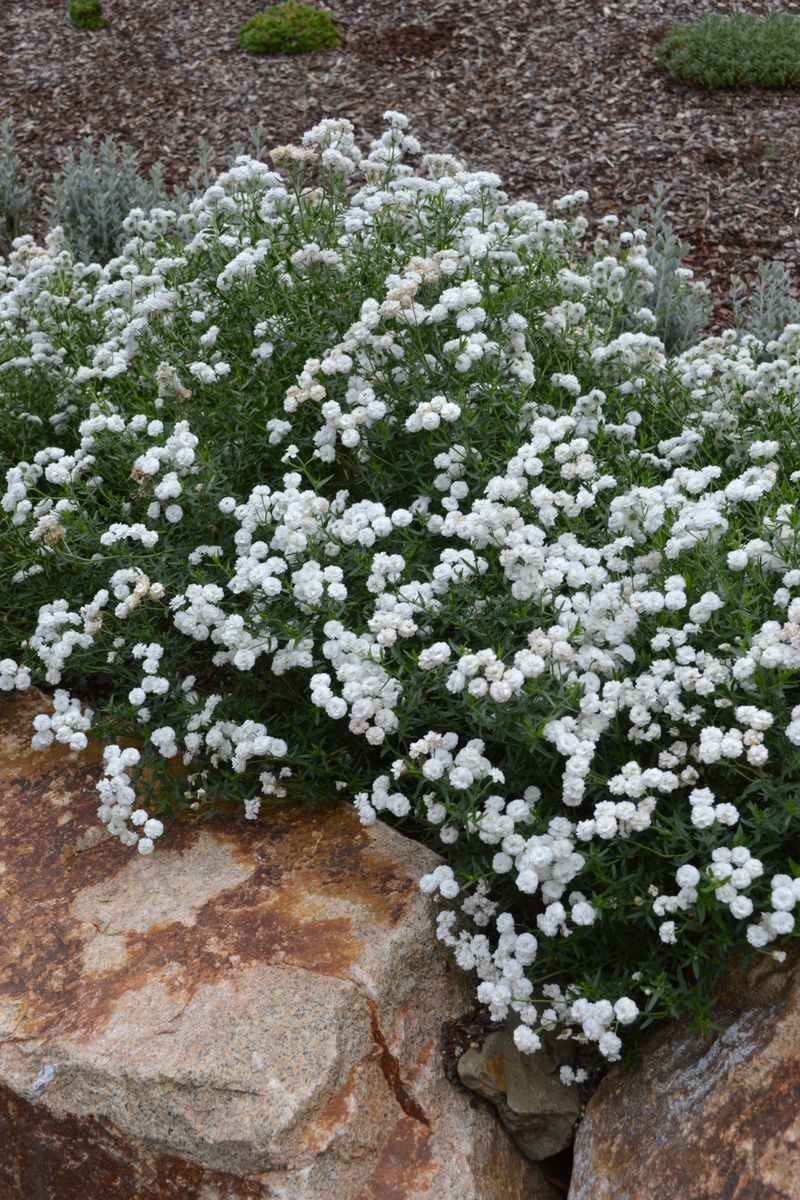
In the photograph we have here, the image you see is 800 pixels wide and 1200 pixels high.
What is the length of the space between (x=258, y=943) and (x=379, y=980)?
419mm

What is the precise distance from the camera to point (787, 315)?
6.85 metres

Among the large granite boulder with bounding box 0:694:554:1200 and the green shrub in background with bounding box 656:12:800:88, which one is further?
the green shrub in background with bounding box 656:12:800:88

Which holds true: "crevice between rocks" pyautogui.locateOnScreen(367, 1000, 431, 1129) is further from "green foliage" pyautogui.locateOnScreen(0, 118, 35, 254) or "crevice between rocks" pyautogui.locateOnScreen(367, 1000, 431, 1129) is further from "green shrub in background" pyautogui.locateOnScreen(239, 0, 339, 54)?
"green shrub in background" pyautogui.locateOnScreen(239, 0, 339, 54)

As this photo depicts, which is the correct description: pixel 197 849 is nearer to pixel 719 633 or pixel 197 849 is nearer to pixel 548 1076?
pixel 548 1076

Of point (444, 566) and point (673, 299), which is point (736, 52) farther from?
point (444, 566)

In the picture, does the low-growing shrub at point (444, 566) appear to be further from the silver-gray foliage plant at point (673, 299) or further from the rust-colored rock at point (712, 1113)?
the silver-gray foliage plant at point (673, 299)

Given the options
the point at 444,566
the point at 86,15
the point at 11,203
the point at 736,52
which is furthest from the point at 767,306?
the point at 86,15

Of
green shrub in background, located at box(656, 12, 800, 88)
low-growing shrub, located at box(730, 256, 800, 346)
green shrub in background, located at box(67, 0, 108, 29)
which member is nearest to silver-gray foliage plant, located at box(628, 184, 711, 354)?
low-growing shrub, located at box(730, 256, 800, 346)

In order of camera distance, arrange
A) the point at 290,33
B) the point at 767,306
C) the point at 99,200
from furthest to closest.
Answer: the point at 290,33 < the point at 99,200 < the point at 767,306

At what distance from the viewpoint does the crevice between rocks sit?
3.32 meters

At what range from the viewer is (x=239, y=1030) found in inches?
131

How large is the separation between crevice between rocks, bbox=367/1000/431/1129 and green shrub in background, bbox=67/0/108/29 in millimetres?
11254

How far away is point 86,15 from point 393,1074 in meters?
11.5

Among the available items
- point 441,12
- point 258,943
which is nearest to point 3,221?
point 441,12
